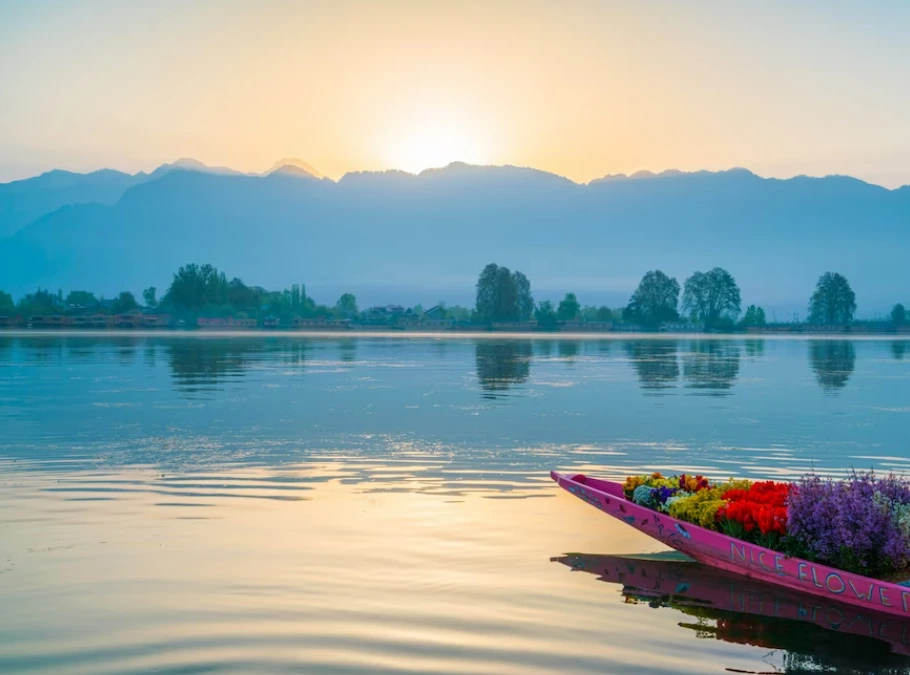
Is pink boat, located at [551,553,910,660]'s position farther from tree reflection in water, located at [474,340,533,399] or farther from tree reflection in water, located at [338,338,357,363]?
tree reflection in water, located at [338,338,357,363]

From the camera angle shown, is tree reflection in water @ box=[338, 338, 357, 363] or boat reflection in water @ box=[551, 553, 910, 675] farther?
tree reflection in water @ box=[338, 338, 357, 363]

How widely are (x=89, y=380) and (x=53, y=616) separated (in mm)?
52487

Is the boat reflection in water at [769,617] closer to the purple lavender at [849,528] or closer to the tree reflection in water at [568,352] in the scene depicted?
the purple lavender at [849,528]

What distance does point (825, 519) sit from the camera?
589 inches

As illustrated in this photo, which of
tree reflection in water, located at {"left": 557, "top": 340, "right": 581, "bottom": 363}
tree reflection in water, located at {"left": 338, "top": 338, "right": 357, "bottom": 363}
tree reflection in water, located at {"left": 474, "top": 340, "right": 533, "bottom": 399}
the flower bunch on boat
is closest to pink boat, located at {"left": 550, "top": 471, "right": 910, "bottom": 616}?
the flower bunch on boat

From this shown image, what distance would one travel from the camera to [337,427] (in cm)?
3850

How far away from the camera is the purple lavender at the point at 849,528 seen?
48.2 feet

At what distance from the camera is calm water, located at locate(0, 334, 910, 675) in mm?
13172

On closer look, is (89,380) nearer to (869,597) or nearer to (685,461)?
(685,461)

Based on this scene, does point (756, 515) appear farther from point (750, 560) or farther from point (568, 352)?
point (568, 352)

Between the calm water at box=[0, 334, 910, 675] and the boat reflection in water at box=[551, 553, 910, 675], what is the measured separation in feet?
0.15

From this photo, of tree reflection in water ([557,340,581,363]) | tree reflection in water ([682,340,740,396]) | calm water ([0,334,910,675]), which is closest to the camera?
calm water ([0,334,910,675])

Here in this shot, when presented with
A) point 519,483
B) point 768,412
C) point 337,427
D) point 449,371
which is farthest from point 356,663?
point 449,371

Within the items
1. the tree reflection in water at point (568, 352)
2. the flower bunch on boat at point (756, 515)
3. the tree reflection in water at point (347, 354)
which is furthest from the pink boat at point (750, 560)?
the tree reflection in water at point (568, 352)
